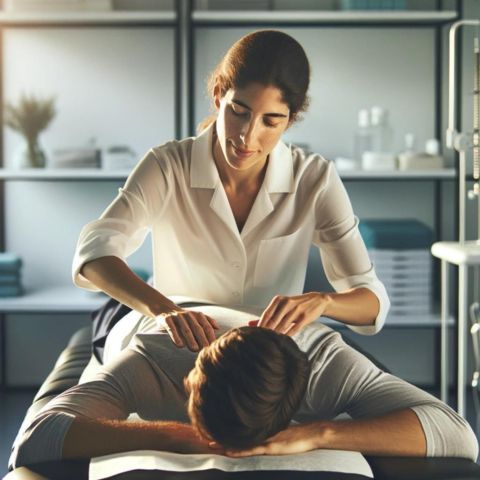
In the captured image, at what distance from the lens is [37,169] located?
3.52 metres

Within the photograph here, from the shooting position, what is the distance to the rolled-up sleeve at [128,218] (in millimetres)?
1925

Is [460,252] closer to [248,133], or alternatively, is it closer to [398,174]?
[398,174]

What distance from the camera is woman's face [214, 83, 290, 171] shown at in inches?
71.9

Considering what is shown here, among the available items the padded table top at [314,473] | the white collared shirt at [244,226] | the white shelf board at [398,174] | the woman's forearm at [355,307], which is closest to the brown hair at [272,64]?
the white collared shirt at [244,226]

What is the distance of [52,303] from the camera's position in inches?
136

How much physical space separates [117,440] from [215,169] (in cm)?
85

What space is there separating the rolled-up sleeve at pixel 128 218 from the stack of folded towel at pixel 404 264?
5.04ft

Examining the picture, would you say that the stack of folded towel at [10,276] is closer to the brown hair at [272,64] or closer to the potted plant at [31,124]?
the potted plant at [31,124]

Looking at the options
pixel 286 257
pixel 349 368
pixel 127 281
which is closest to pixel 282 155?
pixel 286 257

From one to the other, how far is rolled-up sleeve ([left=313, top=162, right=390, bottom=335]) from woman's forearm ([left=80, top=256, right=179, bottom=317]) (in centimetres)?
48

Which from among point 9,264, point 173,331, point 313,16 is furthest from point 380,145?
point 173,331

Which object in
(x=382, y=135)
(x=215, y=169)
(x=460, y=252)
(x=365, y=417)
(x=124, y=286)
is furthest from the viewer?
(x=382, y=135)

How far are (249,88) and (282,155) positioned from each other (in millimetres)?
303

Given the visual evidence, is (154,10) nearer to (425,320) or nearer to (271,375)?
(425,320)
